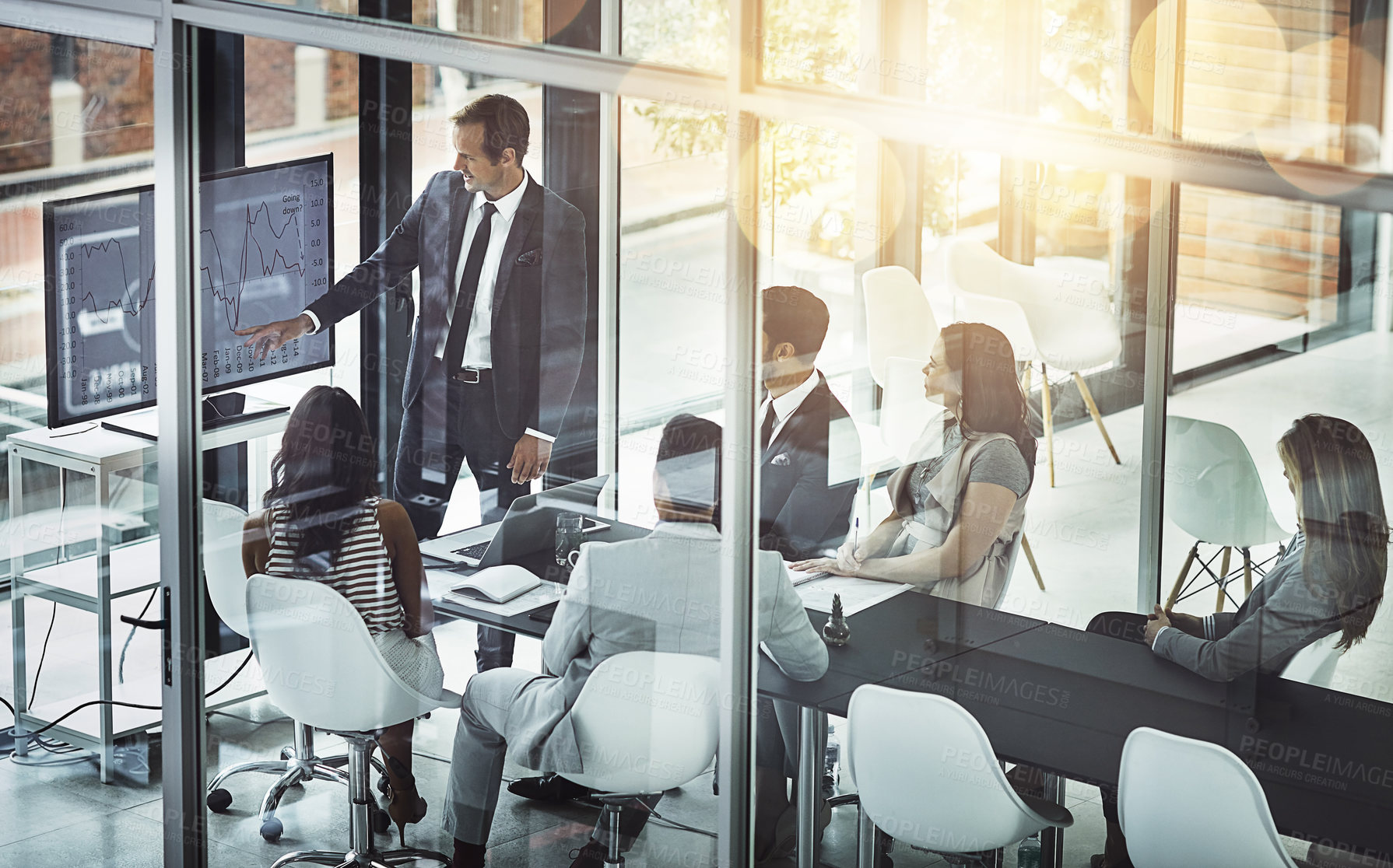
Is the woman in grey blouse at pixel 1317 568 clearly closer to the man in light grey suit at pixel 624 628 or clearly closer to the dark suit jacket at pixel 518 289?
the man in light grey suit at pixel 624 628

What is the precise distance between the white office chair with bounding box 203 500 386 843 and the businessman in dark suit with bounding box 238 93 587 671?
561 mm

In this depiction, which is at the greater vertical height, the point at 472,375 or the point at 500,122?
the point at 500,122

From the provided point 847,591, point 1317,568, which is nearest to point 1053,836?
point 847,591

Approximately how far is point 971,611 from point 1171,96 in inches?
32.6

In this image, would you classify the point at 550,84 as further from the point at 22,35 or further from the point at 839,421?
the point at 22,35

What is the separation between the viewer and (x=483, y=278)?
117 inches

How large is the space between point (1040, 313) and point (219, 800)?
2409 mm

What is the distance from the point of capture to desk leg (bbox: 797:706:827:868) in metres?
2.51

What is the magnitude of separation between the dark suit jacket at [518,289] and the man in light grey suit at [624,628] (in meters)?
0.31

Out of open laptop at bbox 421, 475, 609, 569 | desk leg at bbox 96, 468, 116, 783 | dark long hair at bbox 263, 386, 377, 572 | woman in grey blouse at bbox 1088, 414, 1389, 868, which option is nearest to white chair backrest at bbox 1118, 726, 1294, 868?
woman in grey blouse at bbox 1088, 414, 1389, 868

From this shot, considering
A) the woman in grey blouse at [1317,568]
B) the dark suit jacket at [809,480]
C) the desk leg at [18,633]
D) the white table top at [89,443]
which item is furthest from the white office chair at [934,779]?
the desk leg at [18,633]

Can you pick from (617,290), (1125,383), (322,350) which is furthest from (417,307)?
(1125,383)

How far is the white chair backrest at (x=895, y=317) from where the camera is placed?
2295 mm

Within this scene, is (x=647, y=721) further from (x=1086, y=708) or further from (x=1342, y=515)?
(x=1342, y=515)
